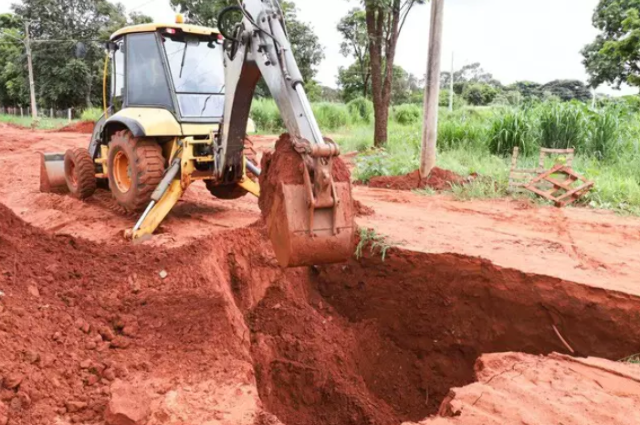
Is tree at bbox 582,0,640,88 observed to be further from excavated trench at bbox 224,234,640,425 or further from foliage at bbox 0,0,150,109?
foliage at bbox 0,0,150,109

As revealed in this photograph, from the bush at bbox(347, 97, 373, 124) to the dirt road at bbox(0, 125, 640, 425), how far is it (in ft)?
54.0

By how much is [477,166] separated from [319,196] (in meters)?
7.40

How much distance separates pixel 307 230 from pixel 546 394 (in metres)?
1.75

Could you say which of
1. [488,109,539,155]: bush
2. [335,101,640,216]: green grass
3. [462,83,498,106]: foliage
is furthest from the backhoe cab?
[462,83,498,106]: foliage

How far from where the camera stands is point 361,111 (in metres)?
23.6

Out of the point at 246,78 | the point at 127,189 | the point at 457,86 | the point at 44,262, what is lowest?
the point at 44,262

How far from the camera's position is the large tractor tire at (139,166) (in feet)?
18.6

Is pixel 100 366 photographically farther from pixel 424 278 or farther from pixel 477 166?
pixel 477 166

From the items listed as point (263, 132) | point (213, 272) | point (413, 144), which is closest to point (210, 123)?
point (213, 272)

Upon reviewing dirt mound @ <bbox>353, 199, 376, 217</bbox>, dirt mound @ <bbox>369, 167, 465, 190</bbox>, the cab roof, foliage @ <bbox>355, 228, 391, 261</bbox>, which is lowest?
foliage @ <bbox>355, 228, 391, 261</bbox>

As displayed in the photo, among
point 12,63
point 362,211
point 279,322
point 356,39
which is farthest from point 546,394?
point 12,63

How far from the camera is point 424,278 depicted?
5.08m

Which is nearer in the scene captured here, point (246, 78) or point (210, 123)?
point (246, 78)

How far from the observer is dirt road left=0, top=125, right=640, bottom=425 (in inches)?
117
